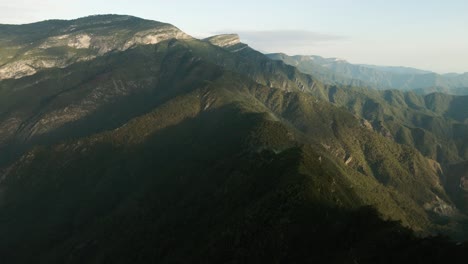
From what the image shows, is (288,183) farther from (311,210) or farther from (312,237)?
(312,237)

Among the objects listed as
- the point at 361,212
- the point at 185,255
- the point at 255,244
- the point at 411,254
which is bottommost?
the point at 185,255

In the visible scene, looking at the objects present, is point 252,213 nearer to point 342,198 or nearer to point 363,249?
point 342,198

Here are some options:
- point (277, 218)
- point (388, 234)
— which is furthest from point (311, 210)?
point (388, 234)

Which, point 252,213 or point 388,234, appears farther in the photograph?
point 252,213

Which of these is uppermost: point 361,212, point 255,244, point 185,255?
point 361,212

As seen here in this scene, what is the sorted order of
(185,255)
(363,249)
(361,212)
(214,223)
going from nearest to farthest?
(363,249) < (361,212) < (185,255) < (214,223)

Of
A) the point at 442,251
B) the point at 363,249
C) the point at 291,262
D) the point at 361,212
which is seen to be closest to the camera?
the point at 442,251

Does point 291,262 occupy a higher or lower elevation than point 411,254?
lower

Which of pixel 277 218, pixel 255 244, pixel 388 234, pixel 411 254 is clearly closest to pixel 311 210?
pixel 277 218

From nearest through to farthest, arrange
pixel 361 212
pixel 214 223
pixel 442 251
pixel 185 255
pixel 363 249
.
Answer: pixel 442 251 < pixel 363 249 < pixel 361 212 < pixel 185 255 < pixel 214 223
